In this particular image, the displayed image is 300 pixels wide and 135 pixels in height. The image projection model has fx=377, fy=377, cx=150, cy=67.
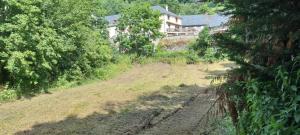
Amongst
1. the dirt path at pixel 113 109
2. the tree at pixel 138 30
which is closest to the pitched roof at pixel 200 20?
the tree at pixel 138 30

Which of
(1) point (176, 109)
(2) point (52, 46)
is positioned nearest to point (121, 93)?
(2) point (52, 46)

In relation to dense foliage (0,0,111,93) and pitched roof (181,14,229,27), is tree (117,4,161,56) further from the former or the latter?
pitched roof (181,14,229,27)

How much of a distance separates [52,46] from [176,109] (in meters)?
7.01

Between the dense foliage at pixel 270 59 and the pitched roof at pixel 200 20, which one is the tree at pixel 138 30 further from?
the dense foliage at pixel 270 59

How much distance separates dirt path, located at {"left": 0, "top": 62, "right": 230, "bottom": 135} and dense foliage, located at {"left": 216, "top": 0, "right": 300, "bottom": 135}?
5416 millimetres

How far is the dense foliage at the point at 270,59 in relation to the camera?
9.23 feet

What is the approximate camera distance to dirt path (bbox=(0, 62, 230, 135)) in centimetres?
951

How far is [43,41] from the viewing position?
1520 cm

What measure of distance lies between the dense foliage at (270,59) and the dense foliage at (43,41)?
1232 cm

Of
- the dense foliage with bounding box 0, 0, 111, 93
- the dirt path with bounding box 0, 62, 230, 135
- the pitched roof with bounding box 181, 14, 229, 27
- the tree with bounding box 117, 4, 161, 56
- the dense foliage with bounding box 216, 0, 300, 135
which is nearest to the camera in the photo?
the dense foliage with bounding box 216, 0, 300, 135

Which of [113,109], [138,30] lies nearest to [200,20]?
[138,30]

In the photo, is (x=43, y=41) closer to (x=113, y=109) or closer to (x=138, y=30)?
(x=113, y=109)

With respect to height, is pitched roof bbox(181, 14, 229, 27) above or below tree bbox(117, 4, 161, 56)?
above

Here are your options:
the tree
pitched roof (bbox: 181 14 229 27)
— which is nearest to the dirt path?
the tree
